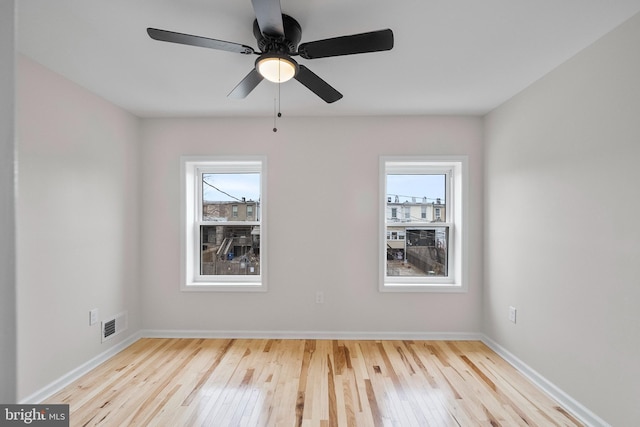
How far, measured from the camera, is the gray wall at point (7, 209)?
34 cm

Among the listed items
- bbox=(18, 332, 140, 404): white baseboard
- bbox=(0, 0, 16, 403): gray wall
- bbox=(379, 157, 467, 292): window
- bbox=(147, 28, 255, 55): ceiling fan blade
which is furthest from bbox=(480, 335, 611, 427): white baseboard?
bbox=(18, 332, 140, 404): white baseboard

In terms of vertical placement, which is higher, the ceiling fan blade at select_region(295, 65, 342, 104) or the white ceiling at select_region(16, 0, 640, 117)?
the white ceiling at select_region(16, 0, 640, 117)

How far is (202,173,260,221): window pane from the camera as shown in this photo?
3406 millimetres

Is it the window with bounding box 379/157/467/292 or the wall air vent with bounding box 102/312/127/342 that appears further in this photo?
the window with bounding box 379/157/467/292

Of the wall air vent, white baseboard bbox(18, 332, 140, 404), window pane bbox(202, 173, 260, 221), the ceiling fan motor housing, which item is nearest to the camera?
the ceiling fan motor housing

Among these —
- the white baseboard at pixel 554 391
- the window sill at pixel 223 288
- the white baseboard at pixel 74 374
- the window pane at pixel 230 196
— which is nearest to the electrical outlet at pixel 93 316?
the white baseboard at pixel 74 374

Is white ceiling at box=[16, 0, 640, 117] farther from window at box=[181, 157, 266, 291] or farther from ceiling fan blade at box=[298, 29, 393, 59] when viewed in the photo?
window at box=[181, 157, 266, 291]

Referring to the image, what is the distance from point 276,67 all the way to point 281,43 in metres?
0.12

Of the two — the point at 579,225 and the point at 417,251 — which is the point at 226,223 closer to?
the point at 417,251

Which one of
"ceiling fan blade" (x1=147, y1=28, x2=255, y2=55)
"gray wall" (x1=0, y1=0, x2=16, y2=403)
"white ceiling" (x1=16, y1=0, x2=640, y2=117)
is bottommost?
"gray wall" (x1=0, y1=0, x2=16, y2=403)

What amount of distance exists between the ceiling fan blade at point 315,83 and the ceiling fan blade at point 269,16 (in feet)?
0.83

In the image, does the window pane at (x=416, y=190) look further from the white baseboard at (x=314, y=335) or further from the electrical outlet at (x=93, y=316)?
the electrical outlet at (x=93, y=316)

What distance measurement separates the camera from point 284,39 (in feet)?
5.08

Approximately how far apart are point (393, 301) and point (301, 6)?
Answer: 2.76 meters
